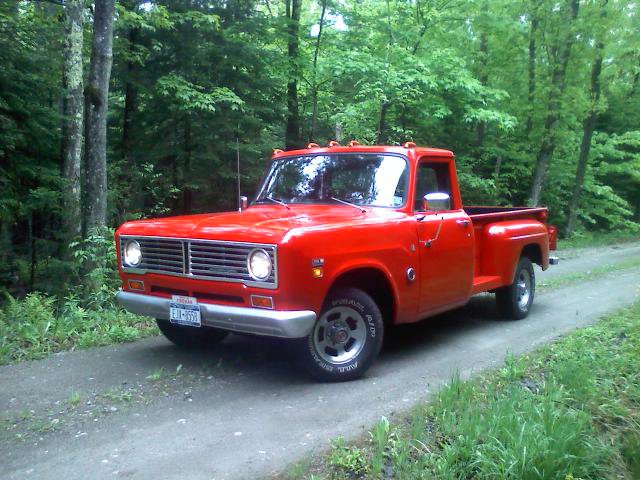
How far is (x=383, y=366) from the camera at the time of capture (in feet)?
18.3

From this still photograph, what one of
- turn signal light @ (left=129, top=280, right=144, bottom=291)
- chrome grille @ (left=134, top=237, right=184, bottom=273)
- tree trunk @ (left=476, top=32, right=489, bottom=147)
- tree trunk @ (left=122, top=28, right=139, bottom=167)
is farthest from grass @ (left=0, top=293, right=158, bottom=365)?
tree trunk @ (left=476, top=32, right=489, bottom=147)

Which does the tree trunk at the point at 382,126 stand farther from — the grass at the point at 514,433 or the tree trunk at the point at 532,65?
the grass at the point at 514,433

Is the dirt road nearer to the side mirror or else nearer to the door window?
the side mirror

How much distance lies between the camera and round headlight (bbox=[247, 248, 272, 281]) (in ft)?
14.6

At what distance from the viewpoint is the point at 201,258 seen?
482 centimetres

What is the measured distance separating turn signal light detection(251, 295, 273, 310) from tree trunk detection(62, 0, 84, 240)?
5.69 meters

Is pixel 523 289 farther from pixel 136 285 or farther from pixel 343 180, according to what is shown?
pixel 136 285

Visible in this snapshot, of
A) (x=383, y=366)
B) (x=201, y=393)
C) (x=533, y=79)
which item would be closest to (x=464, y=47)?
(x=533, y=79)

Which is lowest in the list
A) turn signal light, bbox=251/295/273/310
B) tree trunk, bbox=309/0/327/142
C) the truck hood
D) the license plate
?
the license plate

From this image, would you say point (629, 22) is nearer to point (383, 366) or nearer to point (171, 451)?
point (383, 366)

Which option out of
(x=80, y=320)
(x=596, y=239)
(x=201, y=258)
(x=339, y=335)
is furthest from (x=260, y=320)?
(x=596, y=239)

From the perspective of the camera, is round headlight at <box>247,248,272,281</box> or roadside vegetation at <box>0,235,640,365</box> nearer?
round headlight at <box>247,248,272,281</box>

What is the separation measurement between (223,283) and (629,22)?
19294 mm

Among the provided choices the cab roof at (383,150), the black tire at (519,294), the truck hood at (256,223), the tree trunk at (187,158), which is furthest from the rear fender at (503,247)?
the tree trunk at (187,158)
